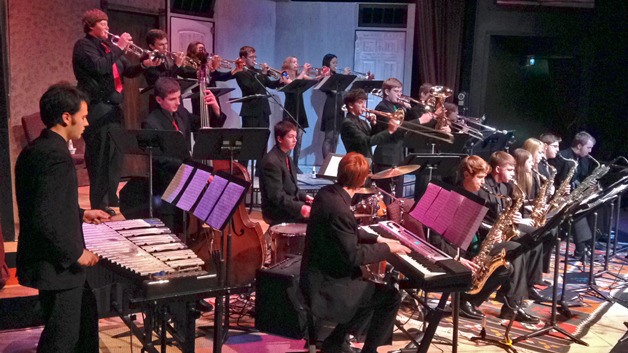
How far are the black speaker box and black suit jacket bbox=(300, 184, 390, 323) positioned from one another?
2.38 ft

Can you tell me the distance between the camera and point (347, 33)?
40.9 ft

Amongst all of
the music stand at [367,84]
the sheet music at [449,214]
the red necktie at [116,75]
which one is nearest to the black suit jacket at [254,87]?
the music stand at [367,84]

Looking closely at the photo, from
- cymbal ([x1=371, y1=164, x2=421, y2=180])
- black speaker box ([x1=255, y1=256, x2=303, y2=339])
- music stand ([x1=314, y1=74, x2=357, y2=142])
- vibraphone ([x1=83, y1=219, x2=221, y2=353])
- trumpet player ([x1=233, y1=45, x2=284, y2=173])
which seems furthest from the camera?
music stand ([x1=314, y1=74, x2=357, y2=142])

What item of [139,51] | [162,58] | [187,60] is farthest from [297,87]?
[139,51]

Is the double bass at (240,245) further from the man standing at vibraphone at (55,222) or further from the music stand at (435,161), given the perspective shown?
the man standing at vibraphone at (55,222)

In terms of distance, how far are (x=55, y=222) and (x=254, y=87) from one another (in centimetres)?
645

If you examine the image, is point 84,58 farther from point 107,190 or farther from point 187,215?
point 187,215

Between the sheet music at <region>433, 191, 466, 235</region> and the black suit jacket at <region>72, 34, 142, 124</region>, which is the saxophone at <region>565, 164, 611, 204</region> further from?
the black suit jacket at <region>72, 34, 142, 124</region>

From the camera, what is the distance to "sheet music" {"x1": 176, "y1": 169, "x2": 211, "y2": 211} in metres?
4.46

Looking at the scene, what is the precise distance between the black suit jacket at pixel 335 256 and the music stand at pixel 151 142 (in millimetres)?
1300

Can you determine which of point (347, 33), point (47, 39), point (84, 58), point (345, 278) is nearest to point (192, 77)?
point (84, 58)

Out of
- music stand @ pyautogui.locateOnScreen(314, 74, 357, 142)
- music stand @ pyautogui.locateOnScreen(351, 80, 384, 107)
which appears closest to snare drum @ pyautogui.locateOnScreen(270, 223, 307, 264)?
music stand @ pyautogui.locateOnScreen(351, 80, 384, 107)

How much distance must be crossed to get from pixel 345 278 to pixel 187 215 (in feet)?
5.75

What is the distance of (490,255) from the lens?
19.7 ft
